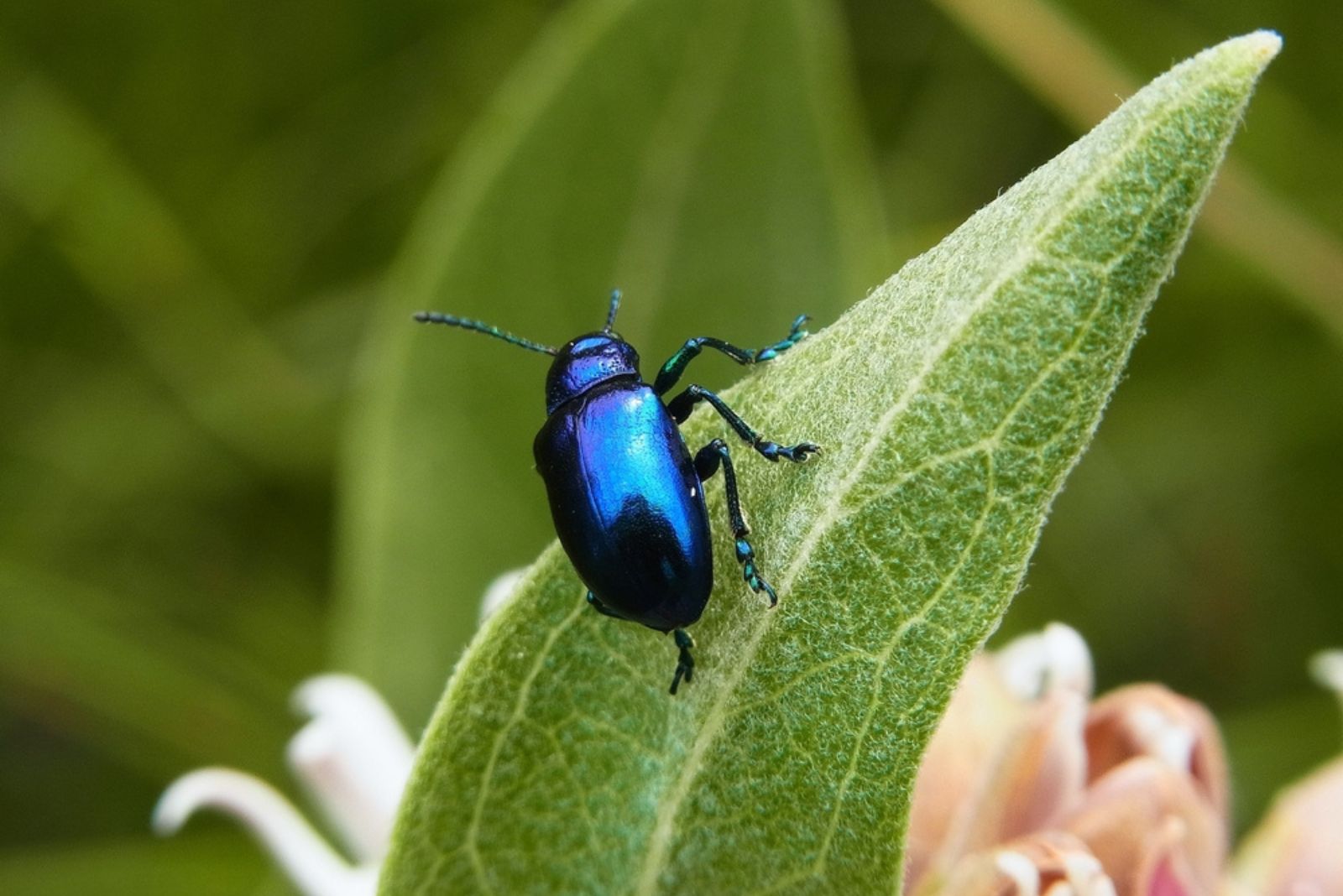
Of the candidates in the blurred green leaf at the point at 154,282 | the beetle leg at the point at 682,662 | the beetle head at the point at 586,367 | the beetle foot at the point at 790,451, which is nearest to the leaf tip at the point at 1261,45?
the beetle foot at the point at 790,451

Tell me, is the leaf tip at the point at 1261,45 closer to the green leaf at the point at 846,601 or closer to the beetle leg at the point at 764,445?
the green leaf at the point at 846,601

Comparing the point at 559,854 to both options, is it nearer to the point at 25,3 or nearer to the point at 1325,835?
the point at 1325,835

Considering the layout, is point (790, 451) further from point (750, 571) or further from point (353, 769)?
point (353, 769)

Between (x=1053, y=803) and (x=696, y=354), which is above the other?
(x=696, y=354)

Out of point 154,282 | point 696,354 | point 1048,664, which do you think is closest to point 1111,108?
point 696,354

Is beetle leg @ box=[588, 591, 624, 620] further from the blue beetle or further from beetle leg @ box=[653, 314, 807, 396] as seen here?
beetle leg @ box=[653, 314, 807, 396]
